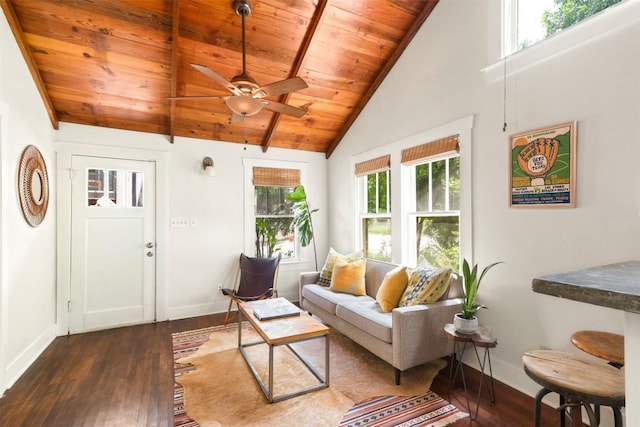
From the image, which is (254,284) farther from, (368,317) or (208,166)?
(368,317)

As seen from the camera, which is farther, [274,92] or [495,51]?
[495,51]

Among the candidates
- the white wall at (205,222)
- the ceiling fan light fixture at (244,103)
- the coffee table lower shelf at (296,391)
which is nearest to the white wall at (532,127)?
the coffee table lower shelf at (296,391)

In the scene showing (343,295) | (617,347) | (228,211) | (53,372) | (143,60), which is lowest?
(53,372)

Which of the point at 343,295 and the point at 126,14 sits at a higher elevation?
the point at 126,14

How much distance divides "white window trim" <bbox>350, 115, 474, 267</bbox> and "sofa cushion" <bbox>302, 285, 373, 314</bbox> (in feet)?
2.36

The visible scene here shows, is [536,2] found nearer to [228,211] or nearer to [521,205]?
[521,205]

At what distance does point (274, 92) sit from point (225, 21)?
1.17m

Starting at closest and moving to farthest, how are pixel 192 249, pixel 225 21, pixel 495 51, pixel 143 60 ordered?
pixel 495 51, pixel 225 21, pixel 143 60, pixel 192 249

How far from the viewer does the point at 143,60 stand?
312cm

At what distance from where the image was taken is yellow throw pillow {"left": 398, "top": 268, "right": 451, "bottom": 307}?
263cm

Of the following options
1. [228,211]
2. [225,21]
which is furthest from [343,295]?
[225,21]

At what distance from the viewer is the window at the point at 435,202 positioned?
3.01 m

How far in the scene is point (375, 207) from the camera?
418 cm

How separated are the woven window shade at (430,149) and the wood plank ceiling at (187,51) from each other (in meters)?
1.14
